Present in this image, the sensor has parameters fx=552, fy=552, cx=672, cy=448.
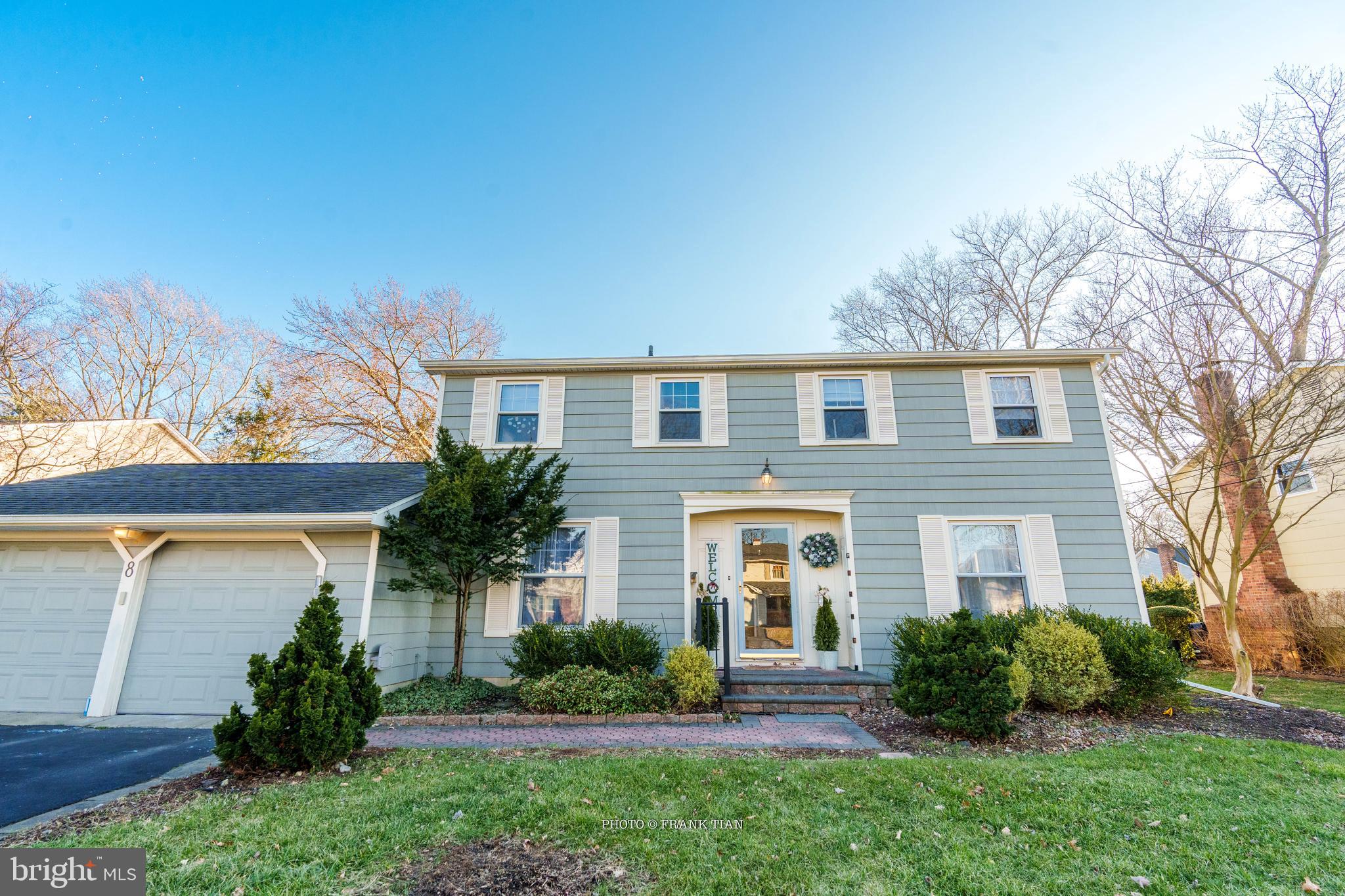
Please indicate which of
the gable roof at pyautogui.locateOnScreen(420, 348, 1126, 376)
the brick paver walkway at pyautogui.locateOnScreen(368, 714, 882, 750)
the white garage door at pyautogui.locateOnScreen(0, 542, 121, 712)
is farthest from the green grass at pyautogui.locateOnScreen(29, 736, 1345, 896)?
the gable roof at pyautogui.locateOnScreen(420, 348, 1126, 376)

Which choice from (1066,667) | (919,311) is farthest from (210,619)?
(919,311)

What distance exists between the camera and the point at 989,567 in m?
7.70

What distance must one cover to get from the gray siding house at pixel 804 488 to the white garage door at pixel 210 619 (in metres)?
1.95

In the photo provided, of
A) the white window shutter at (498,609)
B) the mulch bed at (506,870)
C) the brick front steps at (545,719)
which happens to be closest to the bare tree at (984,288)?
the brick front steps at (545,719)

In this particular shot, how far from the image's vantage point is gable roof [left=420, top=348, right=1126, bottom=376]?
27.1ft

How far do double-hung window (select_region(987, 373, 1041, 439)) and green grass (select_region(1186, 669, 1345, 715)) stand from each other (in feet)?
14.0

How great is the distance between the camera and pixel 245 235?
14.1 metres

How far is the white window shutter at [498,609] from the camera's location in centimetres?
758

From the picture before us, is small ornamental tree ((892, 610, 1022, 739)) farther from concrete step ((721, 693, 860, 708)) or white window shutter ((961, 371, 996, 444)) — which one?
white window shutter ((961, 371, 996, 444))

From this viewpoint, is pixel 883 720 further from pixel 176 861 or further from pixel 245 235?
pixel 245 235

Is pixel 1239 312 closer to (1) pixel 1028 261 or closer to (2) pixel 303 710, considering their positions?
(1) pixel 1028 261

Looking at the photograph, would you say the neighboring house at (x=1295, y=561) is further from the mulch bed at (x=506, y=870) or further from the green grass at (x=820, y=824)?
the mulch bed at (x=506, y=870)

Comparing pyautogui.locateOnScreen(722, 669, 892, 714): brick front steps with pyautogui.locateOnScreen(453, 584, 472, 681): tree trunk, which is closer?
pyautogui.locateOnScreen(722, 669, 892, 714): brick front steps

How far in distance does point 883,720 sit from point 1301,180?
455 inches
